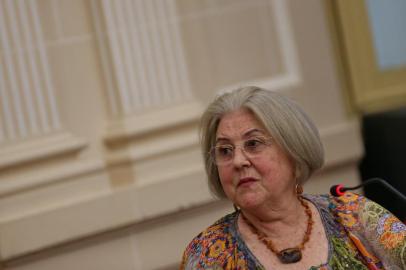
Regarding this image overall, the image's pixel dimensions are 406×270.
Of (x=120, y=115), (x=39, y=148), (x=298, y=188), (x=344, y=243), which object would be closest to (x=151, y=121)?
(x=120, y=115)

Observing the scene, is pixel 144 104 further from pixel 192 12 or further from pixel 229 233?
pixel 229 233

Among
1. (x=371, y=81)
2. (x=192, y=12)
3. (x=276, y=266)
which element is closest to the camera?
(x=276, y=266)

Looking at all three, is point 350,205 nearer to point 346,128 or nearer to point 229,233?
point 229,233

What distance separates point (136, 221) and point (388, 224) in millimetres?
1606

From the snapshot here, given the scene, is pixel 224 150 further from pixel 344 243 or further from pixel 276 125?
pixel 344 243

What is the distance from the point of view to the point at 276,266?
2.70 m

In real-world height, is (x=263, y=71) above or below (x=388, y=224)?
above

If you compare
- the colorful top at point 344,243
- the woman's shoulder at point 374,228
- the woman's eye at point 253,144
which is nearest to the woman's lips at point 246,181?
the woman's eye at point 253,144

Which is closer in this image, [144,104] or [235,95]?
[235,95]

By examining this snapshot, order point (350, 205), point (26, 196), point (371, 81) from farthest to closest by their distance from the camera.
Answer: point (371, 81) → point (26, 196) → point (350, 205)

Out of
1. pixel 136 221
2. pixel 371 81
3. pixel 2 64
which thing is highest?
pixel 2 64

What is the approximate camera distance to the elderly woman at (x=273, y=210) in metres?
2.74

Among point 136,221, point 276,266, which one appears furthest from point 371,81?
point 276,266

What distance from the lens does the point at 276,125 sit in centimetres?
276
